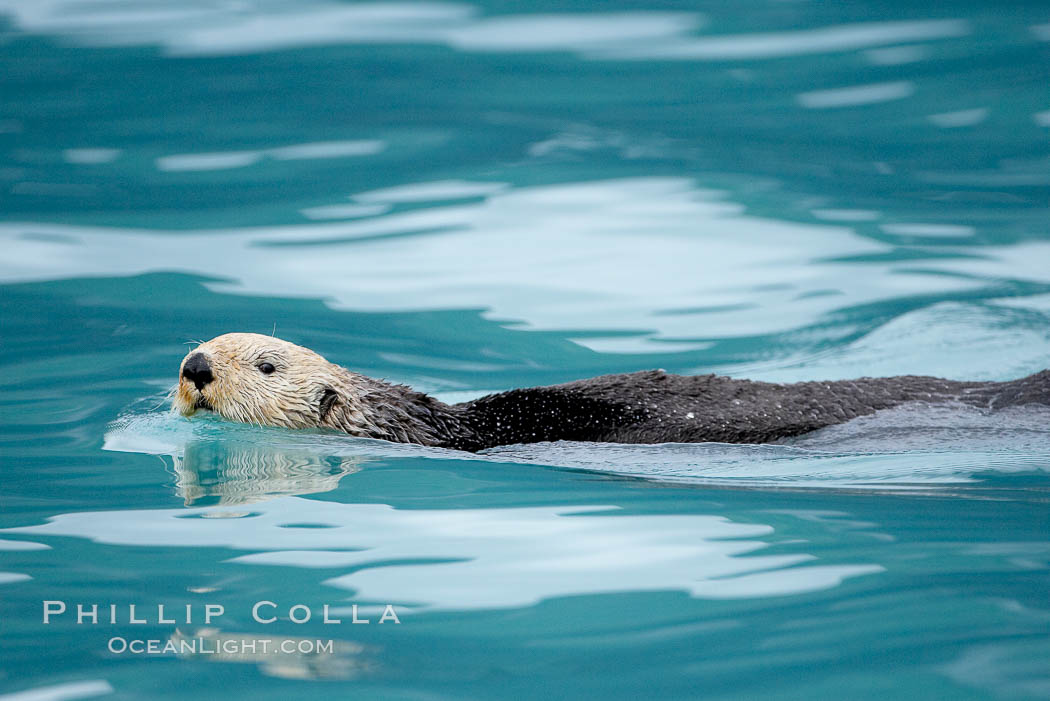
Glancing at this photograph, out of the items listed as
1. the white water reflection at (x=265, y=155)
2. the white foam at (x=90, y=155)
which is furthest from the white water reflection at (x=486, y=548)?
the white foam at (x=90, y=155)

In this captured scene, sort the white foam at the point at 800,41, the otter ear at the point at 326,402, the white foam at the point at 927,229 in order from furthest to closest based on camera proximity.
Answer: the white foam at the point at 800,41 → the white foam at the point at 927,229 → the otter ear at the point at 326,402

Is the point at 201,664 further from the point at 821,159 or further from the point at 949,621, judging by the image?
the point at 821,159

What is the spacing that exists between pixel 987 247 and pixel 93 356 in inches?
268

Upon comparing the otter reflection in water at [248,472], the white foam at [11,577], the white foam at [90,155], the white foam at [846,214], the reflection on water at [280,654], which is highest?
the white foam at [90,155]

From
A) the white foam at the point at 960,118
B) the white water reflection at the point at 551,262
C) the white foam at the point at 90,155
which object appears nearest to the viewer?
the white water reflection at the point at 551,262

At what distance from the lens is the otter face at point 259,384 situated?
548cm

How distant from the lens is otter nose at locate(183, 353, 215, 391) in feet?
17.6

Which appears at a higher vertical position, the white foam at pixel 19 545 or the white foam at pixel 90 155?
the white foam at pixel 90 155

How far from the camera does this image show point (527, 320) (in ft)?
27.8

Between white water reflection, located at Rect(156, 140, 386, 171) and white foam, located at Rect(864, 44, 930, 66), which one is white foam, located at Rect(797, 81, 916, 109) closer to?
white foam, located at Rect(864, 44, 930, 66)

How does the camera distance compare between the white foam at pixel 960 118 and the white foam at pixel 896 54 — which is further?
the white foam at pixel 896 54

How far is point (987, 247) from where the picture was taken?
9.25 m

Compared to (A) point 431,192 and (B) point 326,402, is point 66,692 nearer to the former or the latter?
(B) point 326,402

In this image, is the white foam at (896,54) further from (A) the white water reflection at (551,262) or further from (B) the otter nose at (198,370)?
(B) the otter nose at (198,370)
